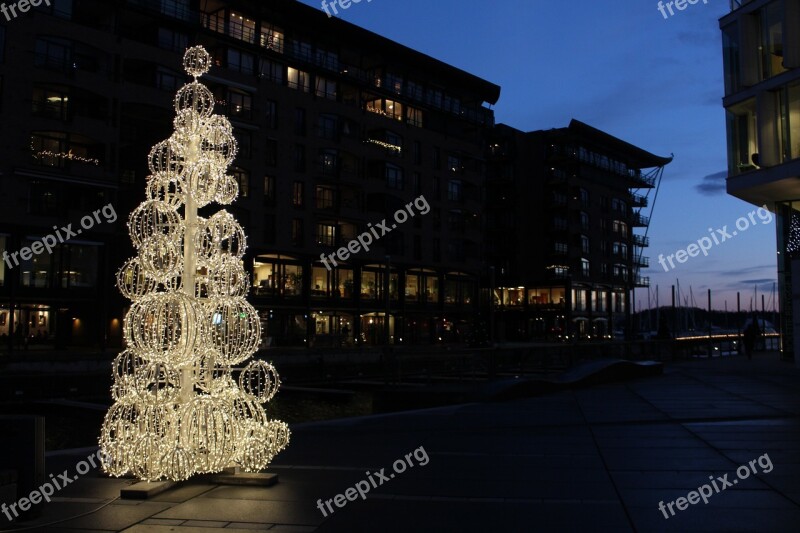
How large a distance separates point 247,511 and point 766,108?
2732 centimetres

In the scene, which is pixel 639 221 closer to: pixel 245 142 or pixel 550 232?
pixel 550 232

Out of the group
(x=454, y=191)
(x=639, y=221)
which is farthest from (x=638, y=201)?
(x=454, y=191)

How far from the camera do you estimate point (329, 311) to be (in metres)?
64.1

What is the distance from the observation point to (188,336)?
909cm

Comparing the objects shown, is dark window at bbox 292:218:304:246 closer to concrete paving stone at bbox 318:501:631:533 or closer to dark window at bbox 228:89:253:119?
dark window at bbox 228:89:253:119

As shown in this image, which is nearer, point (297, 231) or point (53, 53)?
point (53, 53)

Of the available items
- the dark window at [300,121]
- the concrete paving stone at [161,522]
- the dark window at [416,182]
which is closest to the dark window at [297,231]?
the dark window at [300,121]

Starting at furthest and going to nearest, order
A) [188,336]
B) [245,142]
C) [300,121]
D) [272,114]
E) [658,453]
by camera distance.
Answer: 1. [300,121]
2. [272,114]
3. [245,142]
4. [658,453]
5. [188,336]

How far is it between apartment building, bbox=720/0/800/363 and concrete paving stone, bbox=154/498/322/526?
83.4ft

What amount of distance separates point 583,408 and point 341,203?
1929 inches

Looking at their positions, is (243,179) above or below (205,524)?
above

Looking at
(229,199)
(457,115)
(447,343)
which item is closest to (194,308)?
(229,199)

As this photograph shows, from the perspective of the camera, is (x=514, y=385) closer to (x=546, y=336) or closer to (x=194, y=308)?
(x=194, y=308)

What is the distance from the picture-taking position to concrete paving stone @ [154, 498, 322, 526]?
7.19 metres
